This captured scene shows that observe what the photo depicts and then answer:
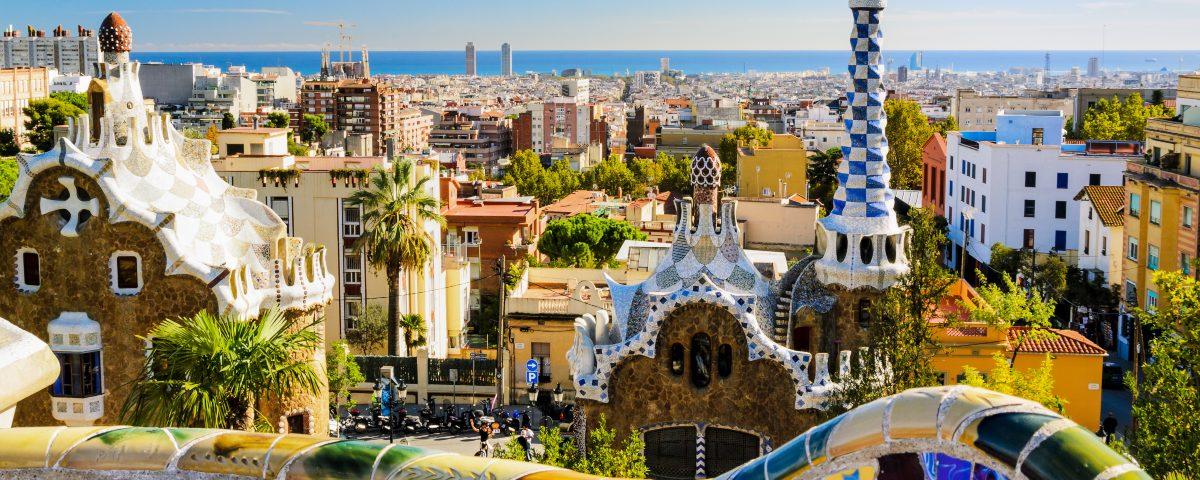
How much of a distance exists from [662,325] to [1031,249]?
130ft

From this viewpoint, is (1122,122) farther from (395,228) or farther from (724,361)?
(724,361)

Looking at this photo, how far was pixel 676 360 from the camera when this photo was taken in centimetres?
2245

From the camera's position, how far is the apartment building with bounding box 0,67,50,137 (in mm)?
138750

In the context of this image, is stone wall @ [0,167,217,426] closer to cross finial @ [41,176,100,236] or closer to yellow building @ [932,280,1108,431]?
cross finial @ [41,176,100,236]

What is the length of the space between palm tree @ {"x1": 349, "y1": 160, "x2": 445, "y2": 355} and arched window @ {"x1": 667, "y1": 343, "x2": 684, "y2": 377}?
16.6m

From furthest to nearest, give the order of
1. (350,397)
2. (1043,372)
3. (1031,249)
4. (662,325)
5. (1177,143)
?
(1031,249)
(1177,143)
(350,397)
(1043,372)
(662,325)

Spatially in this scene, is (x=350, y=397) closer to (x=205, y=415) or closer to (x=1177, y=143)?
(x=205, y=415)

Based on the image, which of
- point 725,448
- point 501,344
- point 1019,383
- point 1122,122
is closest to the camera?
point 725,448

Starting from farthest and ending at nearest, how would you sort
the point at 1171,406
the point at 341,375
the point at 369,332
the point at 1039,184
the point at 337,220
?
1. the point at 1039,184
2. the point at 337,220
3. the point at 369,332
4. the point at 341,375
5. the point at 1171,406

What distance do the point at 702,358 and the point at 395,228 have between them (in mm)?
17077

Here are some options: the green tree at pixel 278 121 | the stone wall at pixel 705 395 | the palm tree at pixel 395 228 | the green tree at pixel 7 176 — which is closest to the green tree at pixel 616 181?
the green tree at pixel 278 121

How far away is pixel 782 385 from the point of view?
877 inches

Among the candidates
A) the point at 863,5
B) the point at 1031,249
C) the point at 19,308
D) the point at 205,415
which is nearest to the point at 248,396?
the point at 205,415

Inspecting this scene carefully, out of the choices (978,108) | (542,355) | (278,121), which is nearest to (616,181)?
(278,121)
